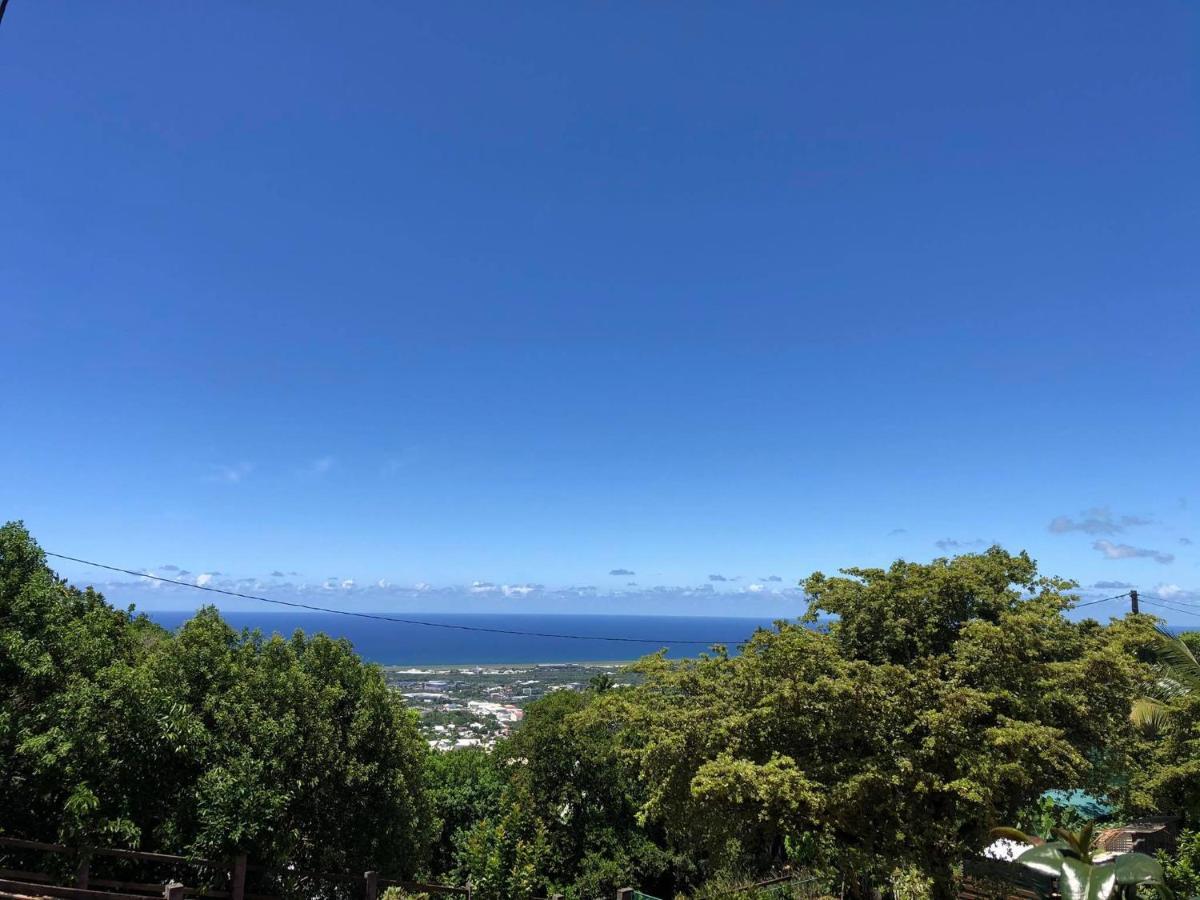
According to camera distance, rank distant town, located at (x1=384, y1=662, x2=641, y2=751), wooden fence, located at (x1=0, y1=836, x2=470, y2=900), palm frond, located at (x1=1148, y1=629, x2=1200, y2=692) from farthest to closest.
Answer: distant town, located at (x1=384, y1=662, x2=641, y2=751) → palm frond, located at (x1=1148, y1=629, x2=1200, y2=692) → wooden fence, located at (x1=0, y1=836, x2=470, y2=900)

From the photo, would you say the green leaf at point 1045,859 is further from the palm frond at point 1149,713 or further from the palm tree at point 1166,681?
the palm frond at point 1149,713

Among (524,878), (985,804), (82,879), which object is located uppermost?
(985,804)

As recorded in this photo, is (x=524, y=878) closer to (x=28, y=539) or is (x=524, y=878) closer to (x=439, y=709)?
(x=28, y=539)

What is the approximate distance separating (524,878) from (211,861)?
492cm

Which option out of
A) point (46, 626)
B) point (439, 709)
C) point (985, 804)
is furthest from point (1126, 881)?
point (439, 709)

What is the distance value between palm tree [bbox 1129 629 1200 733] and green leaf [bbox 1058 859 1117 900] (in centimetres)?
1701

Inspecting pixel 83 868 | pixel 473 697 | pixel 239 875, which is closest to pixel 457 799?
pixel 239 875

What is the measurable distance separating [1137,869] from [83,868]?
1272 centimetres

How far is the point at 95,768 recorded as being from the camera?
998 cm

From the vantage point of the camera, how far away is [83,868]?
9625mm

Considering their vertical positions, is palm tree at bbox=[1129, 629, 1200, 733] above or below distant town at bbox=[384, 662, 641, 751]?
above

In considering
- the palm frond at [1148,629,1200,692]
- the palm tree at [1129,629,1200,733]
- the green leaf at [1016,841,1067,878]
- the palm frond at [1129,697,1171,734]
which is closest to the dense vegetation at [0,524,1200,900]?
the palm frond at [1129,697,1171,734]

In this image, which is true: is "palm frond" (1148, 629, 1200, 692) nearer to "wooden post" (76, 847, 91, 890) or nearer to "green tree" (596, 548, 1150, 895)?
"green tree" (596, 548, 1150, 895)

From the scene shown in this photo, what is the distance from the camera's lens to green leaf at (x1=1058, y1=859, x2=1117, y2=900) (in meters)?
2.28
